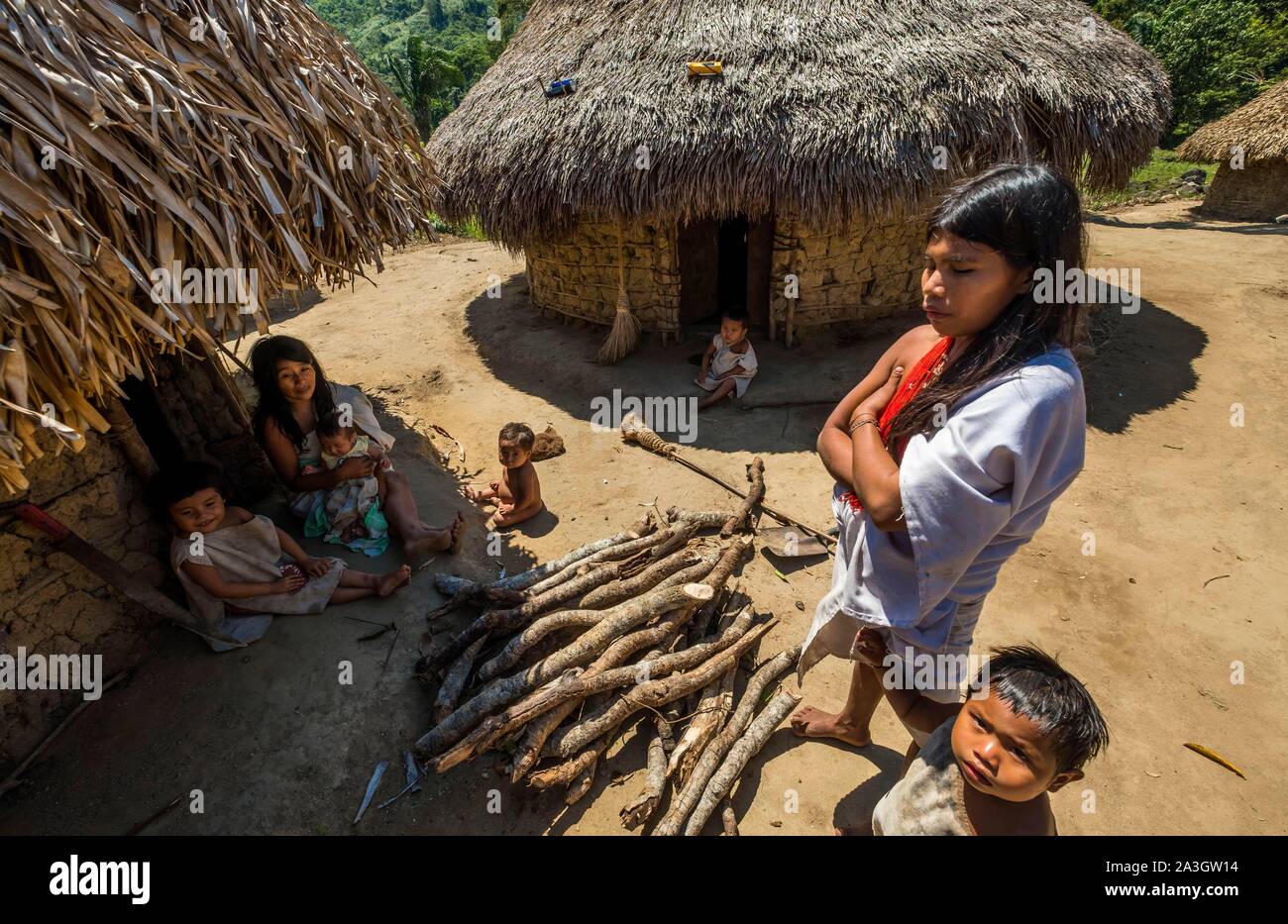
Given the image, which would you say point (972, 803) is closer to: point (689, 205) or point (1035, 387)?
point (1035, 387)

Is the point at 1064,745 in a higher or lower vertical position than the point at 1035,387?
lower

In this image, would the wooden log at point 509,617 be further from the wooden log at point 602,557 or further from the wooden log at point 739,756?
the wooden log at point 739,756

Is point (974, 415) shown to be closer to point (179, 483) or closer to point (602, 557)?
point (602, 557)

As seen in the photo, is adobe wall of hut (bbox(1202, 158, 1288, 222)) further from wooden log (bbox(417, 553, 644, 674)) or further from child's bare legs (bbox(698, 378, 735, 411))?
wooden log (bbox(417, 553, 644, 674))

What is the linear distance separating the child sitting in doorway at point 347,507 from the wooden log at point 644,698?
70.2 inches

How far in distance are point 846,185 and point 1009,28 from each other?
105 inches

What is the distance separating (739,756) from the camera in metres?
2.77

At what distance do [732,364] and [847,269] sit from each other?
76.4 inches

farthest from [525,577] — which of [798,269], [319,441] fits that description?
[798,269]

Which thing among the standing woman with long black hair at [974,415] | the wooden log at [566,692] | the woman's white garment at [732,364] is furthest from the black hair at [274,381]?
the woman's white garment at [732,364]

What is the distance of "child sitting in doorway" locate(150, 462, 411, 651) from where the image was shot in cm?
297

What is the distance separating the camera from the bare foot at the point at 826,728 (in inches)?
113

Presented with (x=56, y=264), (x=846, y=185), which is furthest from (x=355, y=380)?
(x=846, y=185)

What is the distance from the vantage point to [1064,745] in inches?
59.3
